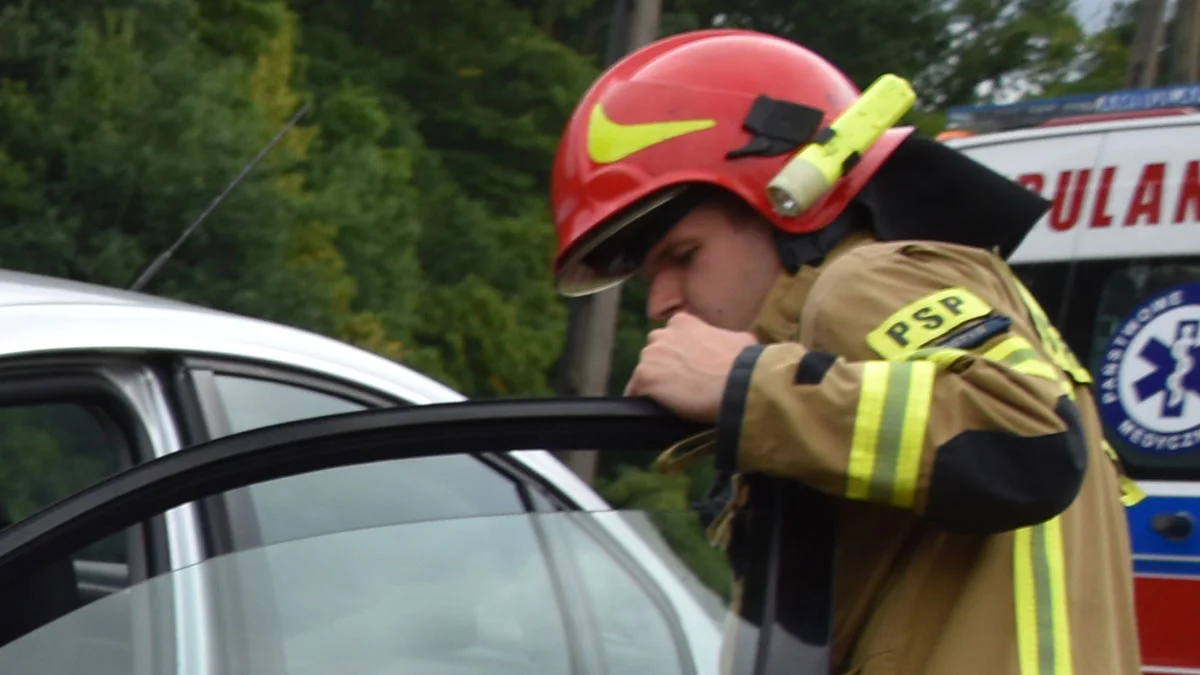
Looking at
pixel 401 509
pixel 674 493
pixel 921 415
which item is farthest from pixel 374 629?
pixel 921 415

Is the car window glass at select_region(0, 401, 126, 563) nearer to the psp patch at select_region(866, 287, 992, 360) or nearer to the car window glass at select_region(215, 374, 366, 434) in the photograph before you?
the car window glass at select_region(215, 374, 366, 434)

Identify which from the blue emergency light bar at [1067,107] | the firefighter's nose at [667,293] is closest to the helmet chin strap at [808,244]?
the firefighter's nose at [667,293]

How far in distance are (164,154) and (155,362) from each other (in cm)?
1213

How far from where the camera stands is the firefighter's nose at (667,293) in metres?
1.72

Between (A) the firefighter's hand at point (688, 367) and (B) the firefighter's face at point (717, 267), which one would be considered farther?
(B) the firefighter's face at point (717, 267)

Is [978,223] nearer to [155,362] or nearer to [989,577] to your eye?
[989,577]

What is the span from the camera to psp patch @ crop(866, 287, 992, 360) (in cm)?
140

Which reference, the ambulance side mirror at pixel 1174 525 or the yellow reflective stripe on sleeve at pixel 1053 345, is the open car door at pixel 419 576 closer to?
the yellow reflective stripe on sleeve at pixel 1053 345

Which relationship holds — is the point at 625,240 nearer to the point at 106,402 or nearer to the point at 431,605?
the point at 431,605

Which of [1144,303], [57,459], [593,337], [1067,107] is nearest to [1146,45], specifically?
[593,337]

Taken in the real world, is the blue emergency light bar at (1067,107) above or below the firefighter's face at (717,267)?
above

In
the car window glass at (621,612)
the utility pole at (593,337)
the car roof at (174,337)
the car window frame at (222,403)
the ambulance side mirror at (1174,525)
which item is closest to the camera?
the car window glass at (621,612)

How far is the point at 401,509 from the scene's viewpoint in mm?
1555

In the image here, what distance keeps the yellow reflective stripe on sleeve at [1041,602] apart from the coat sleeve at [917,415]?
0.25ft
